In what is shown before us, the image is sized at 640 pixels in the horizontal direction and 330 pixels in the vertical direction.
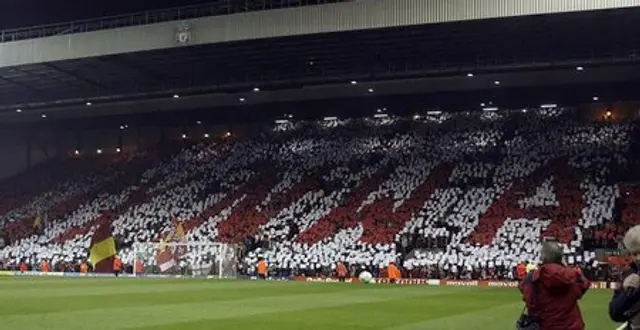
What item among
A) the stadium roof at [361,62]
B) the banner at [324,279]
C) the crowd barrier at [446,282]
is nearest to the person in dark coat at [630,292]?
the stadium roof at [361,62]

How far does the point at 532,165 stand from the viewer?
151 feet

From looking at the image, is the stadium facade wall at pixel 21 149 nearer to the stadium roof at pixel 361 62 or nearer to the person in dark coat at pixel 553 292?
the stadium roof at pixel 361 62

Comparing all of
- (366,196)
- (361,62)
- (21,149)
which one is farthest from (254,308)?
(21,149)

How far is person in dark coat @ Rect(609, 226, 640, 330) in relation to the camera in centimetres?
542

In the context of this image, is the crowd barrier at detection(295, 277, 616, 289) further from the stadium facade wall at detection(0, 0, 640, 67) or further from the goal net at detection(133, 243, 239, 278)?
the stadium facade wall at detection(0, 0, 640, 67)

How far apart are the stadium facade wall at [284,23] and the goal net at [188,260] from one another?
358 inches

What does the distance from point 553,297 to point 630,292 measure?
1591 mm

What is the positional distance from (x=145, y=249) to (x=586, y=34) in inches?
856

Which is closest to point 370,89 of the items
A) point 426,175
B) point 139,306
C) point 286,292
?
point 426,175

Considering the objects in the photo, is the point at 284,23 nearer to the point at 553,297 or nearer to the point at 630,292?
the point at 553,297

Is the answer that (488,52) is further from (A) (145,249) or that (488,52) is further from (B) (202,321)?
(B) (202,321)

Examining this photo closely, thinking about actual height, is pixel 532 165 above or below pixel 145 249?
above

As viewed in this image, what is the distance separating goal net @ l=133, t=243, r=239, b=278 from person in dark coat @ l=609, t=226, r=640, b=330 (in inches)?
1319

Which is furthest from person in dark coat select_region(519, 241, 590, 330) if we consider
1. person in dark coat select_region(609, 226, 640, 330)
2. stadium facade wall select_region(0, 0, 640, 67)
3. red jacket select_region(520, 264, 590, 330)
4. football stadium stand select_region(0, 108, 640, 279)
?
football stadium stand select_region(0, 108, 640, 279)
